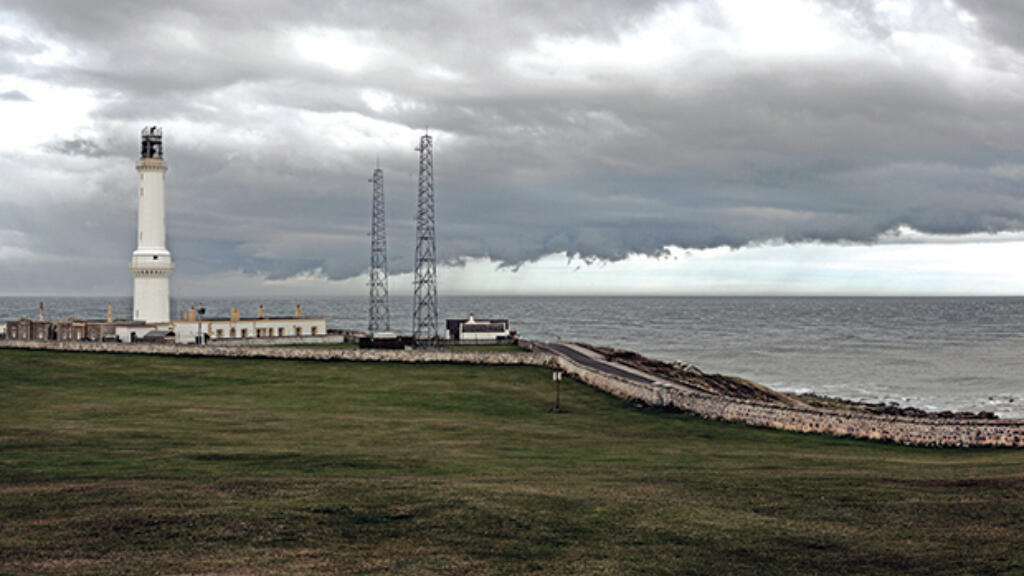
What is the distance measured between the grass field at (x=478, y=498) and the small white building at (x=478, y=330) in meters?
44.7

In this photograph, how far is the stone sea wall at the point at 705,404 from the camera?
33438mm

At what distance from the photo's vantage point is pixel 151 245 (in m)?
81.3

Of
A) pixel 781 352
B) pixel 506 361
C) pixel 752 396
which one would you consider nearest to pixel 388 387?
pixel 506 361

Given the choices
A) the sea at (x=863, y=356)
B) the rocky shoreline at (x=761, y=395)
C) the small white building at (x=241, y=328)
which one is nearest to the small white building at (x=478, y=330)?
the small white building at (x=241, y=328)

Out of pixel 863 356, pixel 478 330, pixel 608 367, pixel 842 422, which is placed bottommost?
pixel 863 356

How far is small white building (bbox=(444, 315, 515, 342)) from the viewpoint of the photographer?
8434 cm

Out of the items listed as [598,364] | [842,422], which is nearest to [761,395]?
[598,364]

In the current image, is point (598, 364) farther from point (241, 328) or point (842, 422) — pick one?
point (241, 328)

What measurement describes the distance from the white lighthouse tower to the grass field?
1717 inches

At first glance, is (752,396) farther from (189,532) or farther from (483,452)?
(189,532)

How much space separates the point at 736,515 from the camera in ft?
63.7

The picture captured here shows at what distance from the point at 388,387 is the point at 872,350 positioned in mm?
97796

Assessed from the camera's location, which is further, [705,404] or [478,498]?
[705,404]

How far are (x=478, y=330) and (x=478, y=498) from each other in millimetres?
65415
